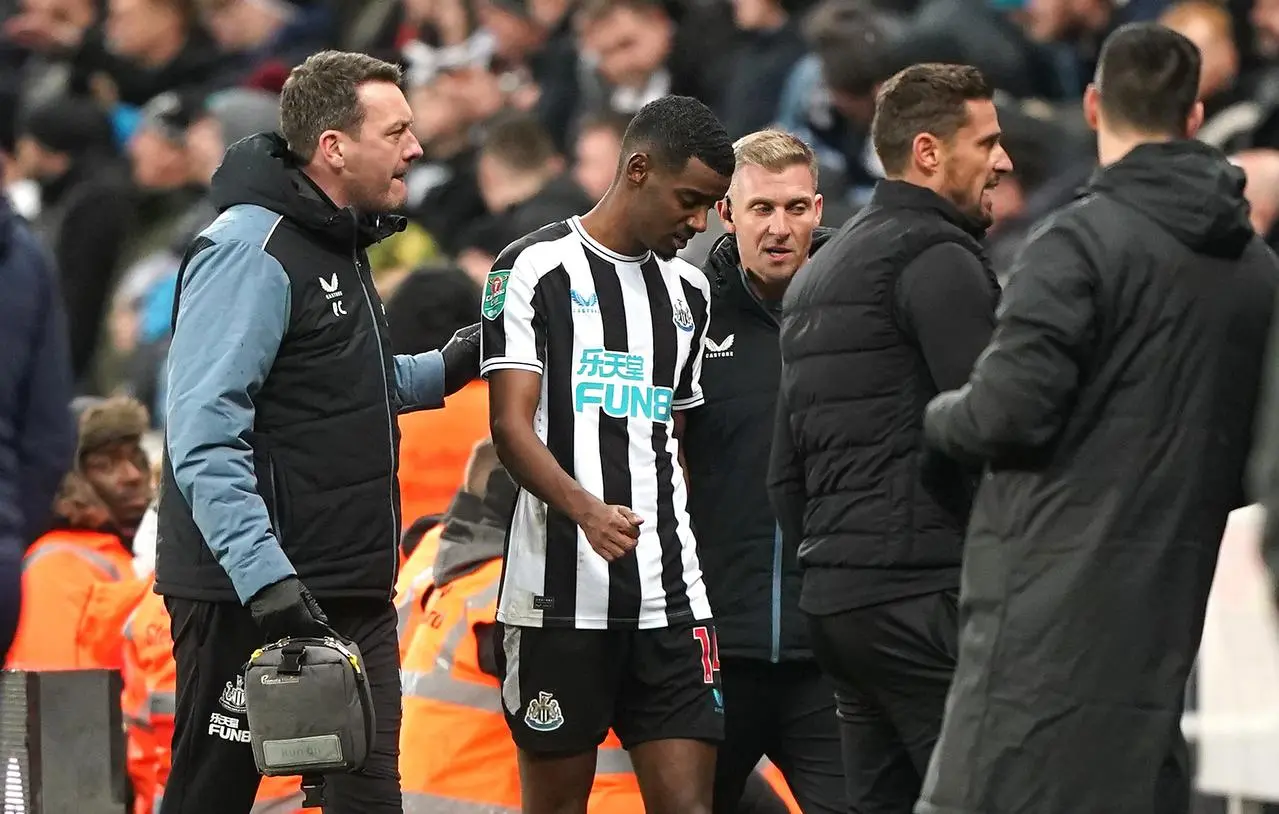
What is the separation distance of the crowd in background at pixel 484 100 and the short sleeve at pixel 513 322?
1858 mm

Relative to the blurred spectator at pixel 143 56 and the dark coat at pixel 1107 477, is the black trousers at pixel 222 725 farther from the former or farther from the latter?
the blurred spectator at pixel 143 56

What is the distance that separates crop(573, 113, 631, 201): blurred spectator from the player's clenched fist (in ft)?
17.1

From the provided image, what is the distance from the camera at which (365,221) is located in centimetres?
496

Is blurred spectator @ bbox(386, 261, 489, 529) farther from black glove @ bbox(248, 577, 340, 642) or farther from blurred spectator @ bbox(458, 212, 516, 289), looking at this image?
blurred spectator @ bbox(458, 212, 516, 289)

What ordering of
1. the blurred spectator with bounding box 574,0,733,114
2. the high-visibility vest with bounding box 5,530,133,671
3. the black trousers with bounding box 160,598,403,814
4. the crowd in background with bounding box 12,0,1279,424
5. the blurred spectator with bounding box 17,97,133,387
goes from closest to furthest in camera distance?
the black trousers with bounding box 160,598,403,814 → the high-visibility vest with bounding box 5,530,133,671 → the crowd in background with bounding box 12,0,1279,424 → the blurred spectator with bounding box 574,0,733,114 → the blurred spectator with bounding box 17,97,133,387

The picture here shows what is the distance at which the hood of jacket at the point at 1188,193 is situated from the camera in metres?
4.03

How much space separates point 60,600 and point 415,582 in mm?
1180

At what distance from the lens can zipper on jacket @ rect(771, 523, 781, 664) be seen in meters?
5.28

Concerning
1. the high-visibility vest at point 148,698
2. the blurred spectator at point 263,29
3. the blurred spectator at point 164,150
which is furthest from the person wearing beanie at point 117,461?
the blurred spectator at point 263,29

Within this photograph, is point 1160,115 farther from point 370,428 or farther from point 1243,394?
point 370,428

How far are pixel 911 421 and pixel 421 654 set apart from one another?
196 centimetres

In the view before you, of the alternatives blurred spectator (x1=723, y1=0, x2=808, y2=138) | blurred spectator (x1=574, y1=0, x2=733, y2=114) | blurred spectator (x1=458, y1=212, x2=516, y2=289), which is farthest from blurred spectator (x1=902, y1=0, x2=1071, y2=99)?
blurred spectator (x1=458, y1=212, x2=516, y2=289)

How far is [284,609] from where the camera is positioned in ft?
14.9

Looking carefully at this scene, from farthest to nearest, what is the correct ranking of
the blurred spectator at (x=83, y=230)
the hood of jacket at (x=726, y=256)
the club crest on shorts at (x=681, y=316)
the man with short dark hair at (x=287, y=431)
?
the blurred spectator at (x=83, y=230) < the hood of jacket at (x=726, y=256) < the club crest on shorts at (x=681, y=316) < the man with short dark hair at (x=287, y=431)
